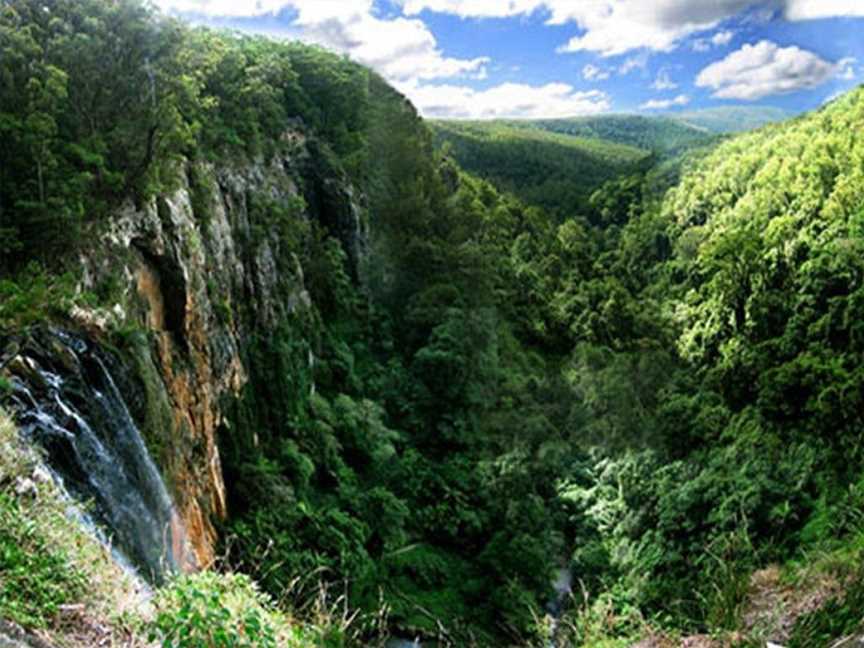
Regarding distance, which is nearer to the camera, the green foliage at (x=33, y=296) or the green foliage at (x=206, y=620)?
the green foliage at (x=206, y=620)

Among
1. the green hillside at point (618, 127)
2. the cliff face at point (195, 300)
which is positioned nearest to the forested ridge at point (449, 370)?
the cliff face at point (195, 300)

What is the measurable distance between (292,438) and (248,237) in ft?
18.6

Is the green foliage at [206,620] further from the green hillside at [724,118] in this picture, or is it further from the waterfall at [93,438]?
the green hillside at [724,118]

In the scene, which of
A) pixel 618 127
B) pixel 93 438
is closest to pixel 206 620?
pixel 93 438

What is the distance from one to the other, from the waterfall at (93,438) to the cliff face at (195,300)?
→ 0.82m

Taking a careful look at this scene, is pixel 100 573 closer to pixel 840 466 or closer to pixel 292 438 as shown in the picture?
pixel 292 438

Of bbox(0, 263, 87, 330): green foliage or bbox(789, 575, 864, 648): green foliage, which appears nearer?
bbox(789, 575, 864, 648): green foliage

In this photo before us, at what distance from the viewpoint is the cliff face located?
12008mm

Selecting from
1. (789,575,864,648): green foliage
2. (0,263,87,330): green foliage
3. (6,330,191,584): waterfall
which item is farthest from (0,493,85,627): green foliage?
(789,575,864,648): green foliage

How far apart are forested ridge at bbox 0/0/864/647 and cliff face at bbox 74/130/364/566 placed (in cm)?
31

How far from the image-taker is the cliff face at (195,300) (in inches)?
473

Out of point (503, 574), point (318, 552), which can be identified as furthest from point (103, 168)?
point (503, 574)

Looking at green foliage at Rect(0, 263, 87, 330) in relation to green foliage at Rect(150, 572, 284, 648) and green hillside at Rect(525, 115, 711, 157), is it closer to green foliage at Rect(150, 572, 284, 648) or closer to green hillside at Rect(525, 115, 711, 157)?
green foliage at Rect(150, 572, 284, 648)

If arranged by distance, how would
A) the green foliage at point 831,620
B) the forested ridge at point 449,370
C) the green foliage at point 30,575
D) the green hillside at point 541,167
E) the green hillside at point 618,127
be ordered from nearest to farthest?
the green foliage at point 30,575 → the green foliage at point 831,620 → the forested ridge at point 449,370 → the green hillside at point 541,167 → the green hillside at point 618,127
